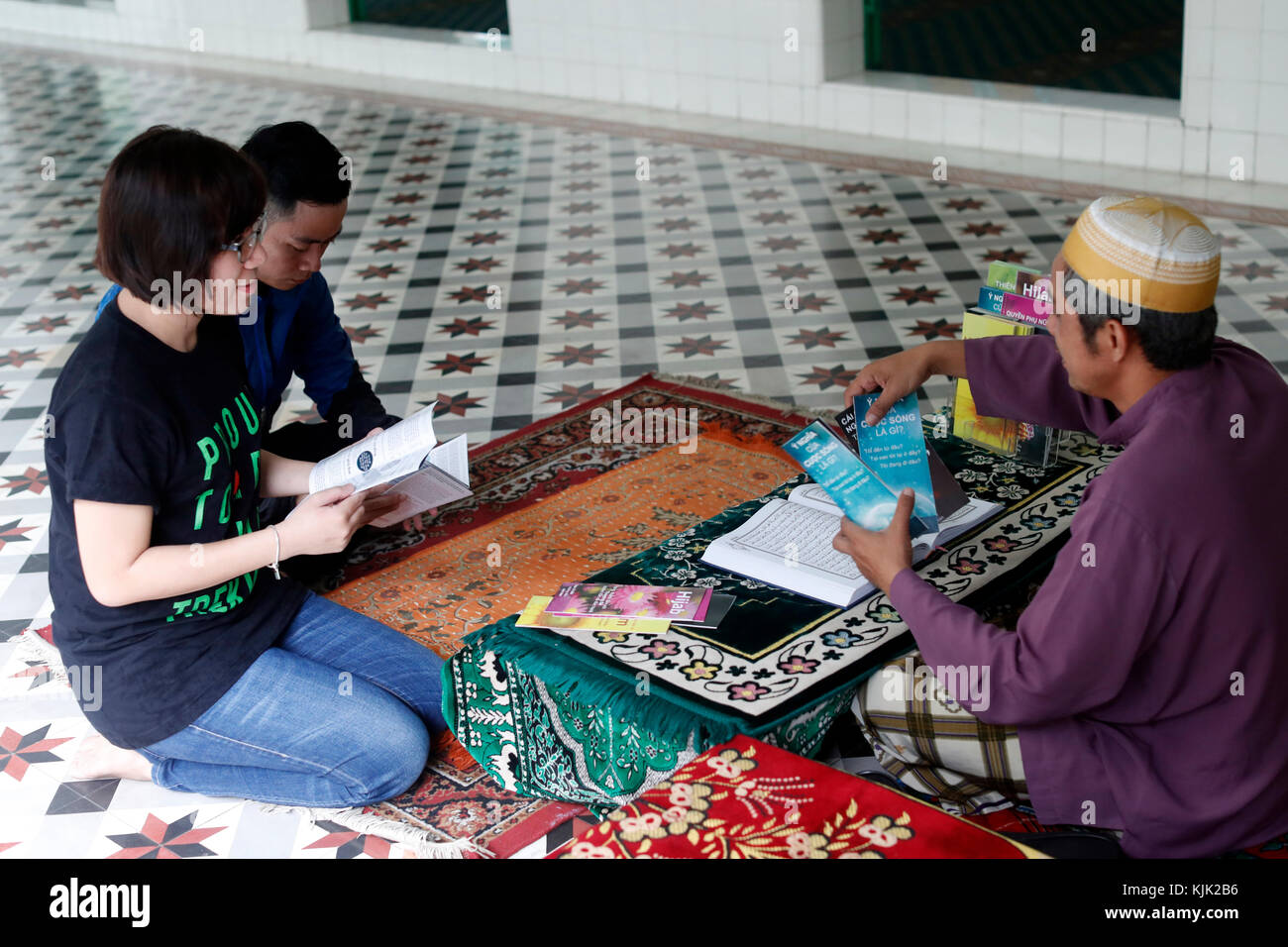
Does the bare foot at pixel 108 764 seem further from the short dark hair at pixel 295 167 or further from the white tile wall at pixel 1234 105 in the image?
the white tile wall at pixel 1234 105

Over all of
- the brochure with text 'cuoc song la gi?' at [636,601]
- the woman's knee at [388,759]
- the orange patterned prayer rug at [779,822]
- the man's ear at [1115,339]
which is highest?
the man's ear at [1115,339]

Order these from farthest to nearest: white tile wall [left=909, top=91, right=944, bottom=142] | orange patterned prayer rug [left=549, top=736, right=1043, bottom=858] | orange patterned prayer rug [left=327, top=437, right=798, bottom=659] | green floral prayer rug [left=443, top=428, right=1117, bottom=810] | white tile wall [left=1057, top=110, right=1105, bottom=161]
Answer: white tile wall [left=909, top=91, right=944, bottom=142] → white tile wall [left=1057, top=110, right=1105, bottom=161] → orange patterned prayer rug [left=327, top=437, right=798, bottom=659] → green floral prayer rug [left=443, top=428, right=1117, bottom=810] → orange patterned prayer rug [left=549, top=736, right=1043, bottom=858]

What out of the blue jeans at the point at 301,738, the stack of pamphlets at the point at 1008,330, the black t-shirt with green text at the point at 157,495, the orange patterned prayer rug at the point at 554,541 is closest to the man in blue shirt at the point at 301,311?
the black t-shirt with green text at the point at 157,495

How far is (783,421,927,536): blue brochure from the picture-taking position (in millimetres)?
2420

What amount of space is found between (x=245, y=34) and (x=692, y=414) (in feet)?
28.6

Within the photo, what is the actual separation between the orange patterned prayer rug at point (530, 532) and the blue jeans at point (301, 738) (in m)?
0.11

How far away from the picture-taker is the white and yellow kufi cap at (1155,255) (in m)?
1.83

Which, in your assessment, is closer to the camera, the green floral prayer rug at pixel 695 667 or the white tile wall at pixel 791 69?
the green floral prayer rug at pixel 695 667

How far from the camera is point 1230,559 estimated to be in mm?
1822

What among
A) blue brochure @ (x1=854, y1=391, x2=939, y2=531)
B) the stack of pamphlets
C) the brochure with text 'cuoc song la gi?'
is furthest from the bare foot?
the stack of pamphlets

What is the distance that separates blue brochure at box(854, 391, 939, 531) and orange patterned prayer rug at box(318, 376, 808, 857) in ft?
3.11

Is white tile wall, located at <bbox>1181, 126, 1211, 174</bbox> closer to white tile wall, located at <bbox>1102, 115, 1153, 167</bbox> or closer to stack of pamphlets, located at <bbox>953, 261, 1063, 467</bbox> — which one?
white tile wall, located at <bbox>1102, 115, 1153, 167</bbox>
